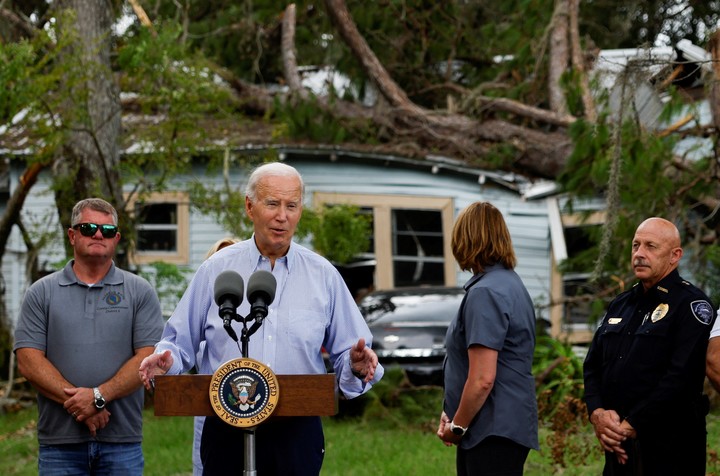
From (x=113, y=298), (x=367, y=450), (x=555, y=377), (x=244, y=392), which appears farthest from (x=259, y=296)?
(x=555, y=377)

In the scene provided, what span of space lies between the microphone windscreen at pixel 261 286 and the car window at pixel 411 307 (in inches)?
326

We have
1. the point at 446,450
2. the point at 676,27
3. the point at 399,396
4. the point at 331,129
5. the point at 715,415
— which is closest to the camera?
the point at 446,450

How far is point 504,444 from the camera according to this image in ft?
16.2

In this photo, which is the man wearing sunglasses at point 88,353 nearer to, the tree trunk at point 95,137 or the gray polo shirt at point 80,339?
the gray polo shirt at point 80,339

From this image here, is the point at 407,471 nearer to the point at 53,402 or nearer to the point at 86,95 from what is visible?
the point at 53,402

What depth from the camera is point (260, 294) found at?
395 cm

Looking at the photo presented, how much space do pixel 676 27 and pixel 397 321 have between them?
42.4ft

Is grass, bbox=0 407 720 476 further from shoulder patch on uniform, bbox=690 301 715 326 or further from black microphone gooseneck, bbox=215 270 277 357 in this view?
black microphone gooseneck, bbox=215 270 277 357

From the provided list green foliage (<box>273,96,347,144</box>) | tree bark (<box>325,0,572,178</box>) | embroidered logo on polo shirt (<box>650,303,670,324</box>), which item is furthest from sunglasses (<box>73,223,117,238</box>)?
green foliage (<box>273,96,347,144</box>)

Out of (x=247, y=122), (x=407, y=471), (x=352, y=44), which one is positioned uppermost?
(x=352, y=44)

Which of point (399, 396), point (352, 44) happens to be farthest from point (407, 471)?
point (352, 44)

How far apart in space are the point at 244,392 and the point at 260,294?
35 cm

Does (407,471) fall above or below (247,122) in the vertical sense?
below

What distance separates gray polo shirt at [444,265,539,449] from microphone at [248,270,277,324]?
1256 mm
